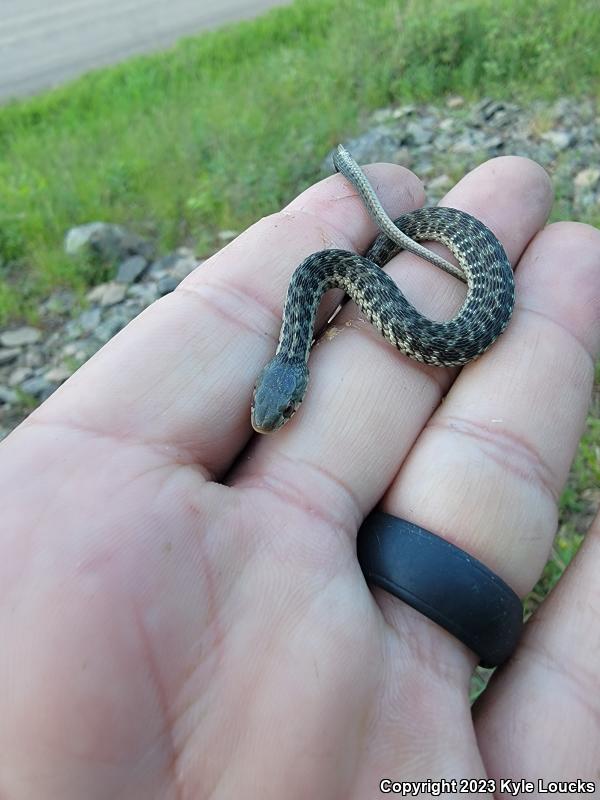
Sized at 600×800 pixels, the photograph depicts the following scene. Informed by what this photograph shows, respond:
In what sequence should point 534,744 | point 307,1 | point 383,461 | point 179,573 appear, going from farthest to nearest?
point 307,1 → point 383,461 → point 534,744 → point 179,573

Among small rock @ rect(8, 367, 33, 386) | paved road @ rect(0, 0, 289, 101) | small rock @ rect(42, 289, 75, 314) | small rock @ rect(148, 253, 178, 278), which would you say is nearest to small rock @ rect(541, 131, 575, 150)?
small rock @ rect(148, 253, 178, 278)

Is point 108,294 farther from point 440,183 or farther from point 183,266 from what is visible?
point 440,183

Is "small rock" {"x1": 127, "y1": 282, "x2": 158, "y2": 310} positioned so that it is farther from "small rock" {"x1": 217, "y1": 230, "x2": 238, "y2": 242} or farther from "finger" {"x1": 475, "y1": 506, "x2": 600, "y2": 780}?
"finger" {"x1": 475, "y1": 506, "x2": 600, "y2": 780}

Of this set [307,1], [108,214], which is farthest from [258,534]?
[307,1]

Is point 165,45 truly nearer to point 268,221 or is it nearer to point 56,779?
point 268,221

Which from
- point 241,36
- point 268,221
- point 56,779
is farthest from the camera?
point 241,36

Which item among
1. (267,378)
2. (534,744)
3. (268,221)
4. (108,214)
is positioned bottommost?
(534,744)

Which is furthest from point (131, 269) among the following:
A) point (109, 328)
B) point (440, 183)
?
point (440, 183)
